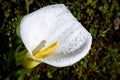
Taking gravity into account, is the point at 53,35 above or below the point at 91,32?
above

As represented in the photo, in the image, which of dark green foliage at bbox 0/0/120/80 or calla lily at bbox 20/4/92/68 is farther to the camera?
dark green foliage at bbox 0/0/120/80

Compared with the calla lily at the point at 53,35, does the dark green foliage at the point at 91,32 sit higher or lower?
lower

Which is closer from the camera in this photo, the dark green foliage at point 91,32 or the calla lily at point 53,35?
the calla lily at point 53,35

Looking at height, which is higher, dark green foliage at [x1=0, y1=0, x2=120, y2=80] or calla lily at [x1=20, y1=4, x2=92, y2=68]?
calla lily at [x1=20, y1=4, x2=92, y2=68]

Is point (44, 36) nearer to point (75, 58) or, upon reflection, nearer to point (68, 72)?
point (75, 58)

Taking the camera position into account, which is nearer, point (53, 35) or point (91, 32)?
point (53, 35)
